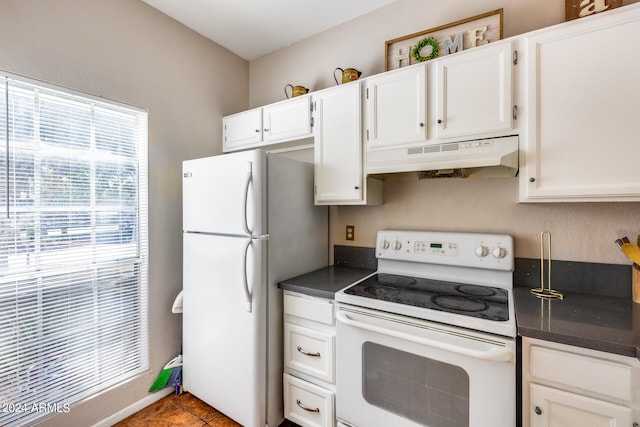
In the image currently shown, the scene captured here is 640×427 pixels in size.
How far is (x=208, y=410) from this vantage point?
194 cm

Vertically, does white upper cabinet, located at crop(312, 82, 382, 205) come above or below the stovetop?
above

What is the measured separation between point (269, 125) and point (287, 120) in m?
0.18

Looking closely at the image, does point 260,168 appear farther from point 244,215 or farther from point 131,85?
point 131,85

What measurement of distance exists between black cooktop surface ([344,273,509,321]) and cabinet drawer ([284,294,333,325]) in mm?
160

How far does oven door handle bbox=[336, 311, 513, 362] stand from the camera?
3.61 feet

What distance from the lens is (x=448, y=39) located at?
1650 mm

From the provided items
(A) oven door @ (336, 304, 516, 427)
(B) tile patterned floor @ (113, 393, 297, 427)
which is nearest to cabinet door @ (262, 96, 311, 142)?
(A) oven door @ (336, 304, 516, 427)

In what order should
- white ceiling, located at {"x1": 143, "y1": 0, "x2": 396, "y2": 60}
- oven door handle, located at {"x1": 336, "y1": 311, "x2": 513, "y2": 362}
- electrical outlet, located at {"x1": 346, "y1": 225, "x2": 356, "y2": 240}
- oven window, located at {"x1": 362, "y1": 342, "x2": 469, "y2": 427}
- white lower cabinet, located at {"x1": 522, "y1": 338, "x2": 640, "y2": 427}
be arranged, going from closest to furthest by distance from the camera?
white lower cabinet, located at {"x1": 522, "y1": 338, "x2": 640, "y2": 427}, oven door handle, located at {"x1": 336, "y1": 311, "x2": 513, "y2": 362}, oven window, located at {"x1": 362, "y1": 342, "x2": 469, "y2": 427}, white ceiling, located at {"x1": 143, "y1": 0, "x2": 396, "y2": 60}, electrical outlet, located at {"x1": 346, "y1": 225, "x2": 356, "y2": 240}

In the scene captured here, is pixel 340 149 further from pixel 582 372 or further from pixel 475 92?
pixel 582 372

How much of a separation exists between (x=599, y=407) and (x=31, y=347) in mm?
2533

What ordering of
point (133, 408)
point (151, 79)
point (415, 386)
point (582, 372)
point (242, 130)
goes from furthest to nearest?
point (242, 130)
point (151, 79)
point (133, 408)
point (415, 386)
point (582, 372)

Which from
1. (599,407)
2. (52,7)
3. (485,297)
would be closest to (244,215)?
(485,297)

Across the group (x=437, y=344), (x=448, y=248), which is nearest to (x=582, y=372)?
(x=437, y=344)

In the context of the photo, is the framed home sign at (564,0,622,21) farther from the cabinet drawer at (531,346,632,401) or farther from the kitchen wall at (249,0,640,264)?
the cabinet drawer at (531,346,632,401)
